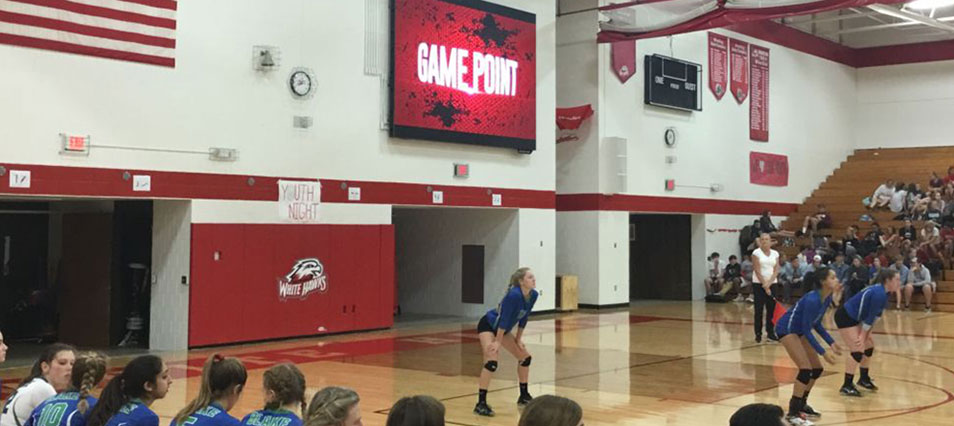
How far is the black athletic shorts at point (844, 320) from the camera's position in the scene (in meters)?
10.8

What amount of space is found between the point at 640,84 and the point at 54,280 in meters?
14.5

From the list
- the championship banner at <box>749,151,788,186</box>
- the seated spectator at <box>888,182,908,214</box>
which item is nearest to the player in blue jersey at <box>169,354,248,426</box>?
the championship banner at <box>749,151,788,186</box>

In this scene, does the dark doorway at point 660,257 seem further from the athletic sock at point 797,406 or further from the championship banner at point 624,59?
the athletic sock at point 797,406

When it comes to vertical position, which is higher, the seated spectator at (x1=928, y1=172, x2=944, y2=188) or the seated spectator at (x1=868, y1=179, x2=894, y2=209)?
the seated spectator at (x1=928, y1=172, x2=944, y2=188)

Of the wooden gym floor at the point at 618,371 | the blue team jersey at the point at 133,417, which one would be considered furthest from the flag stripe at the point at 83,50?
the blue team jersey at the point at 133,417

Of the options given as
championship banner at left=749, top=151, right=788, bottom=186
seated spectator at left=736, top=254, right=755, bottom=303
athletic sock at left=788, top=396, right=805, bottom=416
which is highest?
championship banner at left=749, top=151, right=788, bottom=186

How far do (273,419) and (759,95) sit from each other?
1031 inches

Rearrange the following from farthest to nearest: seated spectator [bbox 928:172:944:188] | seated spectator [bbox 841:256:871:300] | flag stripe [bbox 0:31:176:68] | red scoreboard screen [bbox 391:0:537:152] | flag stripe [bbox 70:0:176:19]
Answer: seated spectator [bbox 928:172:944:188] < seated spectator [bbox 841:256:871:300] < red scoreboard screen [bbox 391:0:537:152] < flag stripe [bbox 70:0:176:19] < flag stripe [bbox 0:31:176:68]

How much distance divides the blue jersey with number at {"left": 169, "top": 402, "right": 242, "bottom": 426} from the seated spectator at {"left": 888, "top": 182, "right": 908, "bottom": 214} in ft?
89.0

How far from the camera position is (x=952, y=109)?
107 feet

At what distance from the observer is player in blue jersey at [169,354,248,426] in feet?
16.2

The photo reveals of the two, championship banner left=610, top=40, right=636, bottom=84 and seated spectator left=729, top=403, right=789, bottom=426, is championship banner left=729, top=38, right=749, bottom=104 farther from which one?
seated spectator left=729, top=403, right=789, bottom=426

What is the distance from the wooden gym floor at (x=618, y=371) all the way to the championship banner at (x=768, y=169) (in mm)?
9206

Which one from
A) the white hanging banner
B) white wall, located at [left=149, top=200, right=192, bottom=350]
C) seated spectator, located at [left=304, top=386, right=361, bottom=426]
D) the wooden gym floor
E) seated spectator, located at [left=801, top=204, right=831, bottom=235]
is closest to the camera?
seated spectator, located at [left=304, top=386, right=361, bottom=426]
